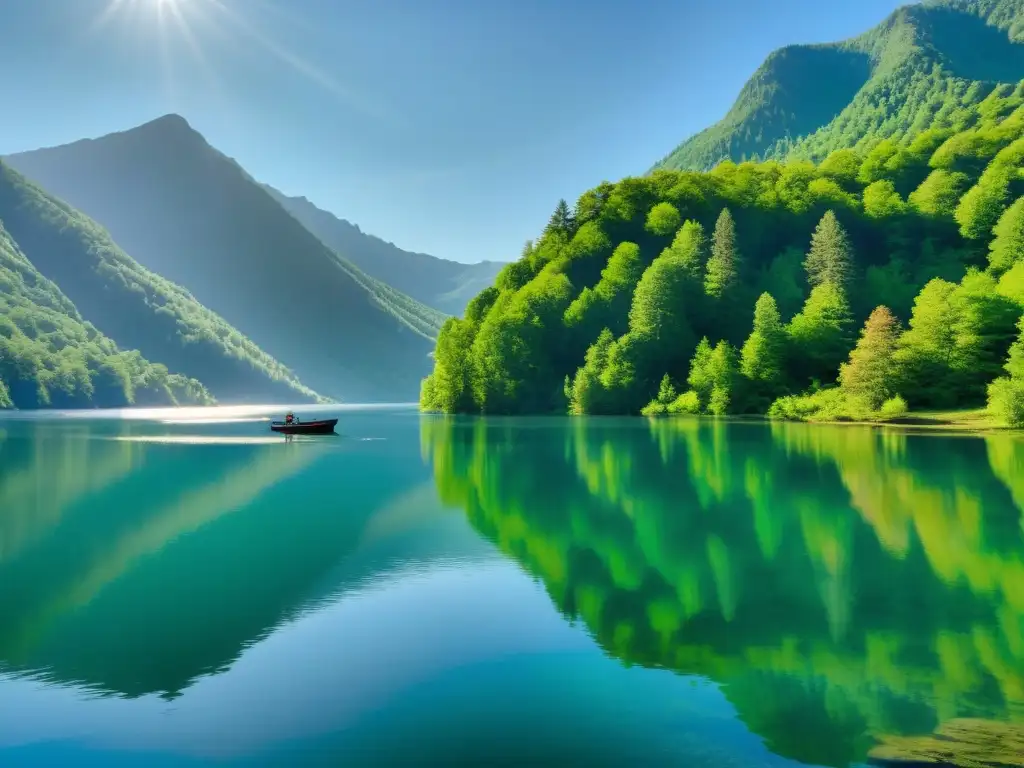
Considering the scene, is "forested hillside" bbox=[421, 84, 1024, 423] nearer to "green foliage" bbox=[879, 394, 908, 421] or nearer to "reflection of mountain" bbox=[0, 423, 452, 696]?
"green foliage" bbox=[879, 394, 908, 421]

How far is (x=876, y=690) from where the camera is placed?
11.7 metres

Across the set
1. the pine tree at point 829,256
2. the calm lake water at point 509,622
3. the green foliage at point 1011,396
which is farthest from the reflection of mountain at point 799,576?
the pine tree at point 829,256

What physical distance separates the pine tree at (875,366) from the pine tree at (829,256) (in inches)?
1045

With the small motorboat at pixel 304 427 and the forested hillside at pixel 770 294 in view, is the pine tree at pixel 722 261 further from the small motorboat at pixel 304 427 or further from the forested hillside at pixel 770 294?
the small motorboat at pixel 304 427

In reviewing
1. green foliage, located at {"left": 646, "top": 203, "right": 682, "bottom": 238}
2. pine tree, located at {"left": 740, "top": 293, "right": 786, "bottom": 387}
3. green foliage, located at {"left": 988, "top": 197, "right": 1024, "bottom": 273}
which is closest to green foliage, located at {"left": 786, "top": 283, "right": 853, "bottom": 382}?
pine tree, located at {"left": 740, "top": 293, "right": 786, "bottom": 387}

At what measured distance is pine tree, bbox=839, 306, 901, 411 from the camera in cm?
8475

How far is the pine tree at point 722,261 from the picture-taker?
123m

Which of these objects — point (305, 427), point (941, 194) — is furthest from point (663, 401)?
point (941, 194)

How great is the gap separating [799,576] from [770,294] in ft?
366

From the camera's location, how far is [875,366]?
278 ft

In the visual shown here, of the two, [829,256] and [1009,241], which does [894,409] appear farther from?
[1009,241]

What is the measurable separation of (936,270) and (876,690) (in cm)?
12417

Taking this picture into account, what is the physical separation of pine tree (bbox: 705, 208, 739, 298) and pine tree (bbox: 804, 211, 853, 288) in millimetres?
11248

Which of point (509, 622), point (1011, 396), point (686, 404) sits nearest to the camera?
point (509, 622)
